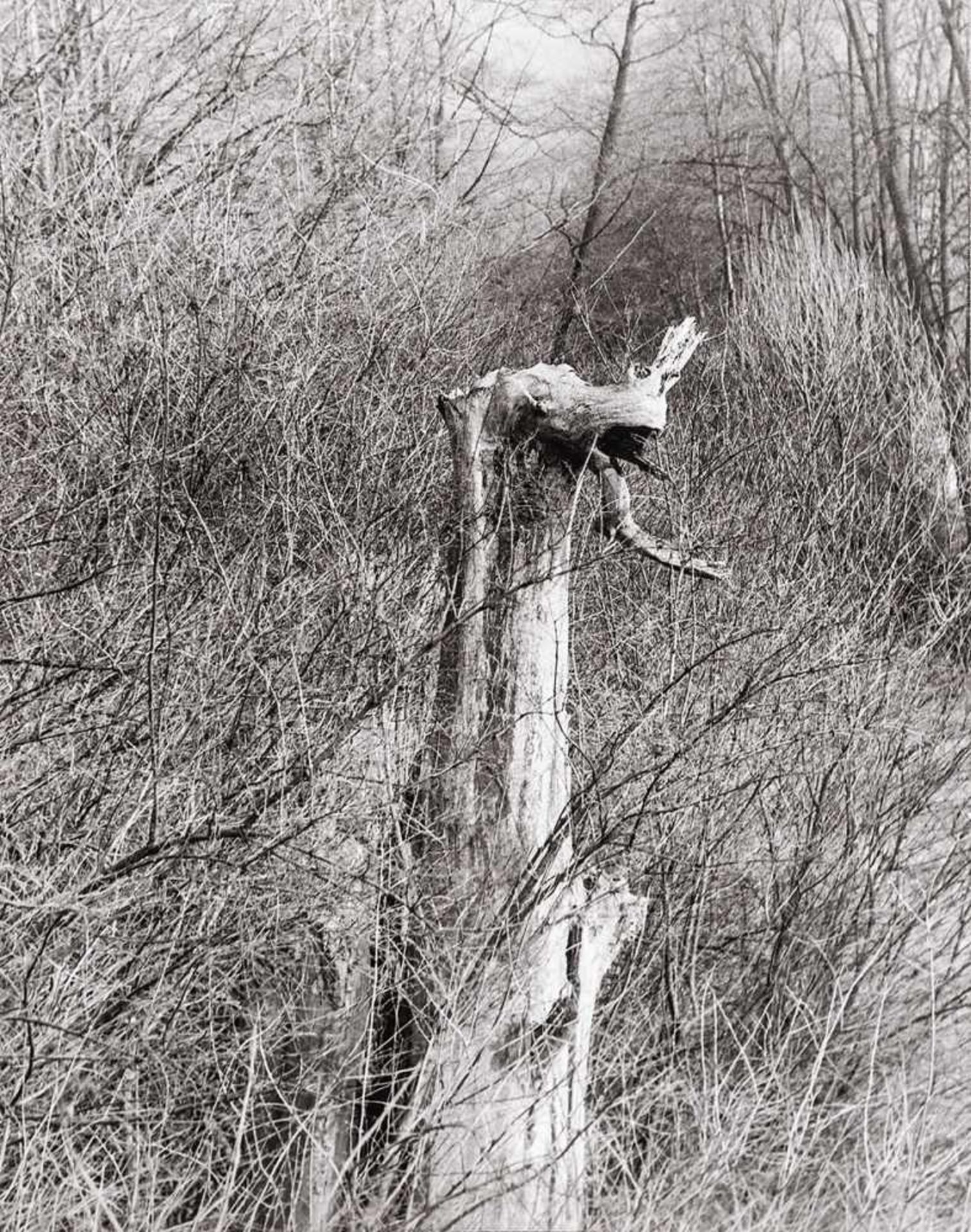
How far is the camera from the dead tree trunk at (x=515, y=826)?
142 inches

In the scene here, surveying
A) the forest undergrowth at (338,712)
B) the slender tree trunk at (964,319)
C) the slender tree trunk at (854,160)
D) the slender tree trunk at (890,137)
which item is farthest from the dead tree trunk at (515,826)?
the slender tree trunk at (854,160)

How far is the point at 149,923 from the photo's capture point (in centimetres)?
407

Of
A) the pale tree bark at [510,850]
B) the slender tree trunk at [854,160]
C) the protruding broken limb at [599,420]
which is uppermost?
the slender tree trunk at [854,160]

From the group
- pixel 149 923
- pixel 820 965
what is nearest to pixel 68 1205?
pixel 149 923

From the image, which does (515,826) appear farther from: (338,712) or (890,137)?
(890,137)

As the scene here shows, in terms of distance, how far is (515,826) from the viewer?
13.2 feet

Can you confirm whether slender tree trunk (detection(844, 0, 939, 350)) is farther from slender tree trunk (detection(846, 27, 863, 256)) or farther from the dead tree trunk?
the dead tree trunk

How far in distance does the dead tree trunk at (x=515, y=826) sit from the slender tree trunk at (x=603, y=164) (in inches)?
470

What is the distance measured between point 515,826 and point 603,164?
17.6 m

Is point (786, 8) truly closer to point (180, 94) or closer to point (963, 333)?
point (963, 333)

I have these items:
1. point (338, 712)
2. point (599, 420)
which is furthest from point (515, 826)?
point (599, 420)

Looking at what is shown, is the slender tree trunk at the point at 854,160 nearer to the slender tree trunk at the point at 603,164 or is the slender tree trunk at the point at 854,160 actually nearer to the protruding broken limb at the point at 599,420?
the slender tree trunk at the point at 603,164

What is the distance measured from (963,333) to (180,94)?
8057 millimetres

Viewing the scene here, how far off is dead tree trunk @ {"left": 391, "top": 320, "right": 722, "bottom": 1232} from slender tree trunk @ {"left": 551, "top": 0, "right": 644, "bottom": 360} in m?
→ 11.9
